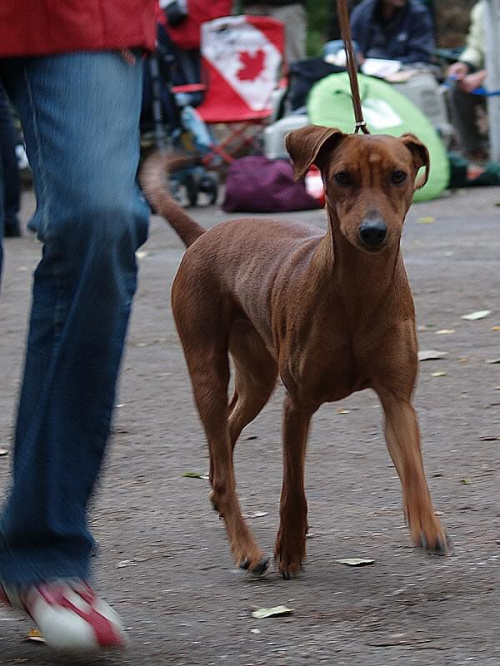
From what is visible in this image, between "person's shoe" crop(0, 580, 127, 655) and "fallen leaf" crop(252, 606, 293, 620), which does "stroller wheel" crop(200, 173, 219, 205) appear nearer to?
"fallen leaf" crop(252, 606, 293, 620)

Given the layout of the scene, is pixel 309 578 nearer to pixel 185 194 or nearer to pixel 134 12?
pixel 134 12

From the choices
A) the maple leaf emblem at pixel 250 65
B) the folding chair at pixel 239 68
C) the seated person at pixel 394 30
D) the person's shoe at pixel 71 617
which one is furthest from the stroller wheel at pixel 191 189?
the person's shoe at pixel 71 617

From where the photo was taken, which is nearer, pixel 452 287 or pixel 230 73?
pixel 452 287

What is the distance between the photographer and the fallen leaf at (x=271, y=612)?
2.84m

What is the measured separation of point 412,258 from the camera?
8094 mm

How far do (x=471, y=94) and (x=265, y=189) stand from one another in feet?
11.0

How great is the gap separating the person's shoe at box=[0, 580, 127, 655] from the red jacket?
3.28 feet

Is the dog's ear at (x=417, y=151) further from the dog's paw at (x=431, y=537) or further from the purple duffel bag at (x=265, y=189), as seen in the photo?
the purple duffel bag at (x=265, y=189)

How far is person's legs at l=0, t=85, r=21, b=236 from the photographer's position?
8.45 metres

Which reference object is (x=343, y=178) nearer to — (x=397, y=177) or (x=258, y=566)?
(x=397, y=177)

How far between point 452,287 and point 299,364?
406cm

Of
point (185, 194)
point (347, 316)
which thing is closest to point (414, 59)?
point (185, 194)

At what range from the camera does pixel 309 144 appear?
321 cm

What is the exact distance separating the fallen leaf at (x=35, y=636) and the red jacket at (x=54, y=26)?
1.16m
